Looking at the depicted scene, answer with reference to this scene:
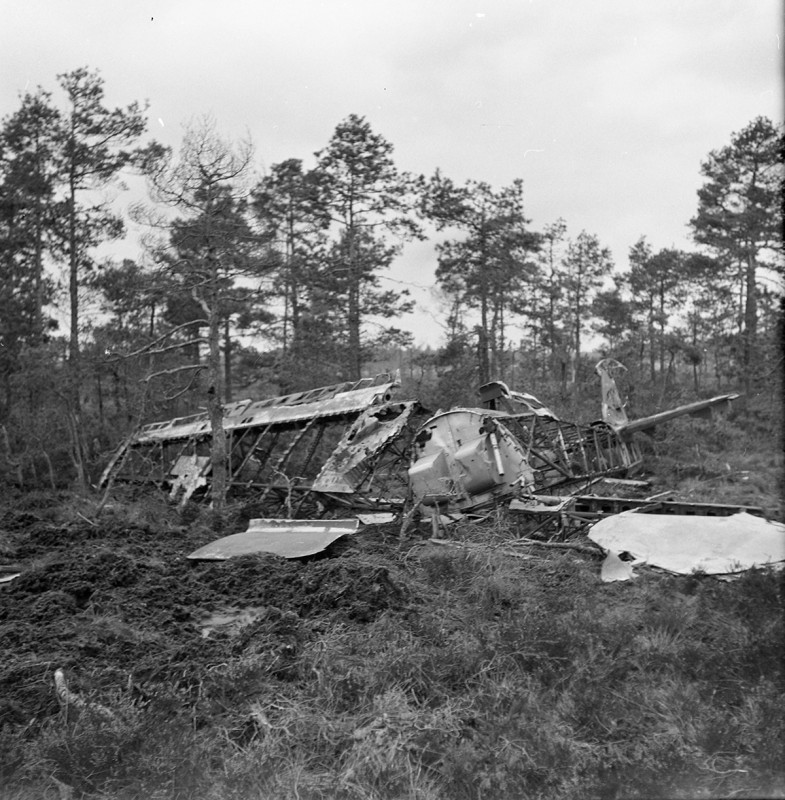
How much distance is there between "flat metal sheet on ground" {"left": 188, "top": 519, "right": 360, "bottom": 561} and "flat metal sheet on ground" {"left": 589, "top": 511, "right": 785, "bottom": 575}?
13.2 feet

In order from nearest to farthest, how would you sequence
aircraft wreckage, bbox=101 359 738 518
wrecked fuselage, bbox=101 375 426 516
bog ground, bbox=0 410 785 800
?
bog ground, bbox=0 410 785 800 → aircraft wreckage, bbox=101 359 738 518 → wrecked fuselage, bbox=101 375 426 516

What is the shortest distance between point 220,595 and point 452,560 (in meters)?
2.78

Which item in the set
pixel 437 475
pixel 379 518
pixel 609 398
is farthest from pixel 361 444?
Result: pixel 609 398

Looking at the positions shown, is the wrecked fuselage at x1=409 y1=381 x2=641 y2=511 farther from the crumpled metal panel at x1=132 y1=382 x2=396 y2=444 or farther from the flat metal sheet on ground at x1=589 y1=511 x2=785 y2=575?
the flat metal sheet on ground at x1=589 y1=511 x2=785 y2=575

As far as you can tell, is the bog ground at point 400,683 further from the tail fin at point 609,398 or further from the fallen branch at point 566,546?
the tail fin at point 609,398

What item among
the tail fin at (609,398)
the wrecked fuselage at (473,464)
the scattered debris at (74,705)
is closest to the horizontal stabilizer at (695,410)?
the tail fin at (609,398)

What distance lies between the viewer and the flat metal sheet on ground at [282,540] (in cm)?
990

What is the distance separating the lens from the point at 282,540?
1037 centimetres

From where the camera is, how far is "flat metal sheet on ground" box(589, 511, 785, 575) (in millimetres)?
6586

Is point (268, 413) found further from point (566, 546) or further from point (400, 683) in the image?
point (400, 683)

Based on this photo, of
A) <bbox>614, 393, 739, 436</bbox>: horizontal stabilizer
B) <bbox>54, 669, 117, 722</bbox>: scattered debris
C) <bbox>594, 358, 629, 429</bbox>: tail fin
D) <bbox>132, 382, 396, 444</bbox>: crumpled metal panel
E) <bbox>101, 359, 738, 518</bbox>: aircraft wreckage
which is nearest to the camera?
<bbox>54, 669, 117, 722</bbox>: scattered debris

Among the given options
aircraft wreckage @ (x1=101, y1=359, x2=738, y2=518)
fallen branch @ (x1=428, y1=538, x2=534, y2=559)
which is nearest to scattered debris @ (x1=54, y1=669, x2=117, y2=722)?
fallen branch @ (x1=428, y1=538, x2=534, y2=559)

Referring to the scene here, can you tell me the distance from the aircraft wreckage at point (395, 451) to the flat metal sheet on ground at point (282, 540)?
152 centimetres

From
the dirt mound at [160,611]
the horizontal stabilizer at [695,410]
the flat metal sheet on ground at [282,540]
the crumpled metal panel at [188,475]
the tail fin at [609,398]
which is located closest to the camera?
the dirt mound at [160,611]
